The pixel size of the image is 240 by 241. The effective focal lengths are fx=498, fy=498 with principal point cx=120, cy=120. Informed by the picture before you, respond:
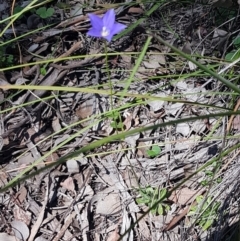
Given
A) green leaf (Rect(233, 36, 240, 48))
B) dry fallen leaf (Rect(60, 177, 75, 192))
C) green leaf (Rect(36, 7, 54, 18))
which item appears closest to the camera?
dry fallen leaf (Rect(60, 177, 75, 192))

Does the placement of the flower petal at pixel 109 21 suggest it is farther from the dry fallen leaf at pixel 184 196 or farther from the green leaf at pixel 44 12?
the green leaf at pixel 44 12

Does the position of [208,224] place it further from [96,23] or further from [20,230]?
[96,23]

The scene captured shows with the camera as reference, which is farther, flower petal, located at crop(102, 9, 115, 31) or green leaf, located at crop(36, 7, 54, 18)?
green leaf, located at crop(36, 7, 54, 18)

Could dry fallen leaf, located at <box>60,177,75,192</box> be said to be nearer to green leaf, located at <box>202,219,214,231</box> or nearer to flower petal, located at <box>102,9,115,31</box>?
green leaf, located at <box>202,219,214,231</box>

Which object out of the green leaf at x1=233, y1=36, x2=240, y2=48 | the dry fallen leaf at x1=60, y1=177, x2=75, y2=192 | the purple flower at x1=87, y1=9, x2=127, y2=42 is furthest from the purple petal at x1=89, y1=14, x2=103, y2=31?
the green leaf at x1=233, y1=36, x2=240, y2=48

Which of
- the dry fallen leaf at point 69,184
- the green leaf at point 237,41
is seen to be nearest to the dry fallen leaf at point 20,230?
the dry fallen leaf at point 69,184

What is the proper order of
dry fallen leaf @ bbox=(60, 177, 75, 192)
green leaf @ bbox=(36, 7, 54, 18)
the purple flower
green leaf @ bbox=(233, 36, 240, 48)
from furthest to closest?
green leaf @ bbox=(36, 7, 54, 18)
green leaf @ bbox=(233, 36, 240, 48)
dry fallen leaf @ bbox=(60, 177, 75, 192)
the purple flower

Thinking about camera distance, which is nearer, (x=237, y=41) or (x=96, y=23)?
(x=96, y=23)

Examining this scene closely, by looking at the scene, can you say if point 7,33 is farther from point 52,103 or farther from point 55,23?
point 52,103

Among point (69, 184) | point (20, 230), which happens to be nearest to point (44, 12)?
point (69, 184)

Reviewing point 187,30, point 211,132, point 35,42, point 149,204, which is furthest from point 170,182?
point 35,42

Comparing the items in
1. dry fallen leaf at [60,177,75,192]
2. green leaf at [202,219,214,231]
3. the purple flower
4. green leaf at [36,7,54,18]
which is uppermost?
the purple flower

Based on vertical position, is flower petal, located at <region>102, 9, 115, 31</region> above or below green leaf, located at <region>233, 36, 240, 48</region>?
above
